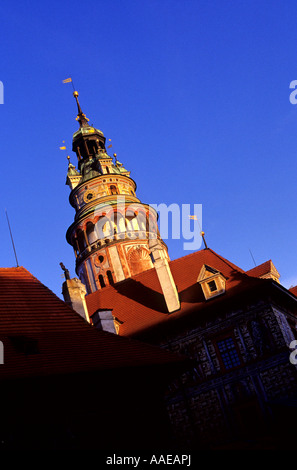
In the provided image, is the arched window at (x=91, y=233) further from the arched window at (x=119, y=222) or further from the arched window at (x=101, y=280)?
the arched window at (x=101, y=280)

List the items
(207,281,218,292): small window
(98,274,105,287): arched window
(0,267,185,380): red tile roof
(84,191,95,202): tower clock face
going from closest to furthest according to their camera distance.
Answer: (0,267,185,380): red tile roof < (207,281,218,292): small window < (98,274,105,287): arched window < (84,191,95,202): tower clock face

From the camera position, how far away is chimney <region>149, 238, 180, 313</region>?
20375 mm

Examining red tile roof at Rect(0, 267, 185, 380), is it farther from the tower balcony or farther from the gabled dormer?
the tower balcony

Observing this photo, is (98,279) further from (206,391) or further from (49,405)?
(49,405)

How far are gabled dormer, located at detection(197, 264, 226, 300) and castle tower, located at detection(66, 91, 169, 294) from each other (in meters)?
8.57

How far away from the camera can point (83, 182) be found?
108ft

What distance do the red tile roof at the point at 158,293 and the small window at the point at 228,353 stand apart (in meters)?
1.54

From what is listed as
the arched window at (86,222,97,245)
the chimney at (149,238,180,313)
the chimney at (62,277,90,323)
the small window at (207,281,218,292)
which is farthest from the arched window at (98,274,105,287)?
the chimney at (62,277,90,323)

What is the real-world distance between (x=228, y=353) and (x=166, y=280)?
4193 millimetres

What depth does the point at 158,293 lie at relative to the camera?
22312mm

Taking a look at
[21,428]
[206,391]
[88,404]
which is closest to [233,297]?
[206,391]

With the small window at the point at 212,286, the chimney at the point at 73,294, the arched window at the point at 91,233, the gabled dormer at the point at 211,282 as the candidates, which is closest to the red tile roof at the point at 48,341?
the chimney at the point at 73,294

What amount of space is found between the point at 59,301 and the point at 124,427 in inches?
142
